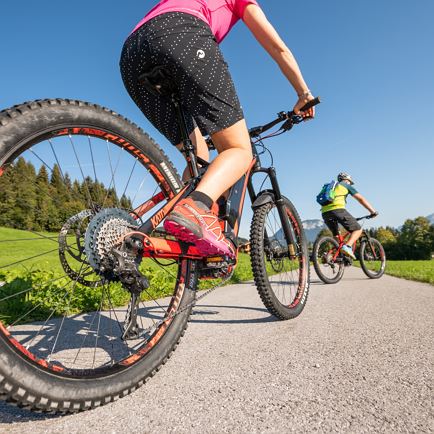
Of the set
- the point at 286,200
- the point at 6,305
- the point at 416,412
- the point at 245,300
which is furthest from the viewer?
the point at 245,300

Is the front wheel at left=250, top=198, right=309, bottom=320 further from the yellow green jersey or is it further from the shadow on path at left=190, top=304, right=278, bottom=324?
the yellow green jersey

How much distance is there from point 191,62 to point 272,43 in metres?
0.73

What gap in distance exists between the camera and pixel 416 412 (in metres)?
1.12

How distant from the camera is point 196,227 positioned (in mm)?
1646

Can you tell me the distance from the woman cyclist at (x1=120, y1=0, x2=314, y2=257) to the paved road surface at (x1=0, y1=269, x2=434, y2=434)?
0.66 m

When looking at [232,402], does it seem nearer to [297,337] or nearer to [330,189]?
[297,337]

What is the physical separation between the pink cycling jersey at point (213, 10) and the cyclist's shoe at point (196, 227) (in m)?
1.14

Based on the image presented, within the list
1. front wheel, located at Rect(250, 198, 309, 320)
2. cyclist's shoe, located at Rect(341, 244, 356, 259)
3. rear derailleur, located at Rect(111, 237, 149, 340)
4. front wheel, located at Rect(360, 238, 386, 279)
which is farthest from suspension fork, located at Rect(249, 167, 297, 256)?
front wheel, located at Rect(360, 238, 386, 279)

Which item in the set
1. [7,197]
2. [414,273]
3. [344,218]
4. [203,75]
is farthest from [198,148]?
[414,273]

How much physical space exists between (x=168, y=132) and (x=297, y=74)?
3.49 feet

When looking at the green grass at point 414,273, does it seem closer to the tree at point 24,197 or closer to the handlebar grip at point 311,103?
the handlebar grip at point 311,103

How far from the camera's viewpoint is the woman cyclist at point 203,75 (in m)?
1.74

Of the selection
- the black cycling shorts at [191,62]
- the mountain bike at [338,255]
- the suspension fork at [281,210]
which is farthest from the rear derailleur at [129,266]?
the mountain bike at [338,255]

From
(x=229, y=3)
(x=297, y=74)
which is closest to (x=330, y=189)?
(x=297, y=74)
